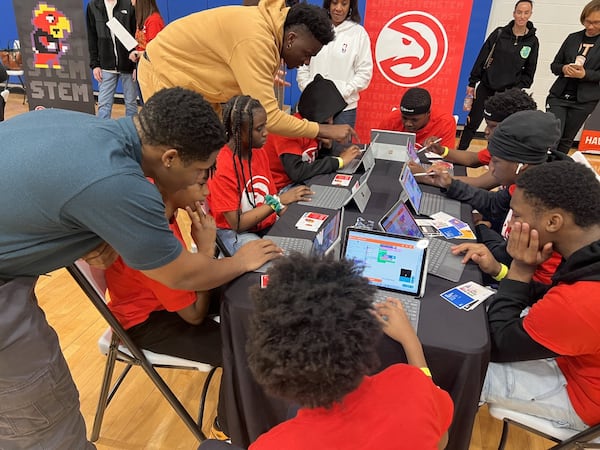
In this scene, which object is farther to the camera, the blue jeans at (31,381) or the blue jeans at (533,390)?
the blue jeans at (533,390)

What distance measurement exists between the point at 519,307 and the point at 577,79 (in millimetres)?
3316

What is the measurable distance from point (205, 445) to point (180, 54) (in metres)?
1.93

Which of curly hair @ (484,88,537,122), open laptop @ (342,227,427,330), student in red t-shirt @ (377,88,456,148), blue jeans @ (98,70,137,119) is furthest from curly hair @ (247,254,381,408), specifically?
blue jeans @ (98,70,137,119)

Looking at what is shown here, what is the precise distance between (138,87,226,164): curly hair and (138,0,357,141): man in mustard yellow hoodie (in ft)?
3.29

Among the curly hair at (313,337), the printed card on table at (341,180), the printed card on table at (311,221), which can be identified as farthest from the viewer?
the printed card on table at (341,180)

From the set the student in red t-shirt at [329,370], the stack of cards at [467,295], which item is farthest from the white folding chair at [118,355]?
the stack of cards at [467,295]

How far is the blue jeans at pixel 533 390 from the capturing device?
1.38m

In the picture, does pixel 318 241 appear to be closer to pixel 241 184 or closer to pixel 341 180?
pixel 241 184

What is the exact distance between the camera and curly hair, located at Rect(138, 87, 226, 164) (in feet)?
3.87

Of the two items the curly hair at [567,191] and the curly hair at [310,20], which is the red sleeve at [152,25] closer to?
the curly hair at [310,20]

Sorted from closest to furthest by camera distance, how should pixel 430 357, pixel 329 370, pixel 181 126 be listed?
pixel 329 370
pixel 181 126
pixel 430 357

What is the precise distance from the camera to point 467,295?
1475mm

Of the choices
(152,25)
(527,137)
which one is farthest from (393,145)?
(152,25)

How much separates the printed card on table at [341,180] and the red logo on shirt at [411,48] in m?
2.81
